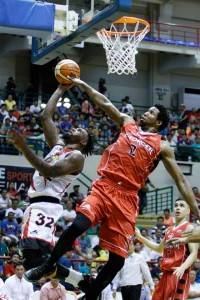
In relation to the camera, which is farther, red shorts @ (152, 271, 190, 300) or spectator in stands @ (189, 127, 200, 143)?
spectator in stands @ (189, 127, 200, 143)

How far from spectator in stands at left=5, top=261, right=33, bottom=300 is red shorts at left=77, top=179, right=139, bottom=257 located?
4979 mm

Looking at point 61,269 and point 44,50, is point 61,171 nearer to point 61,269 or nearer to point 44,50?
point 61,269

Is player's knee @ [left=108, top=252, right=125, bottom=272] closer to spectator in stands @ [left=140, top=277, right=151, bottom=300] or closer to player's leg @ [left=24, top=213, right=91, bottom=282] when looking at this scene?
player's leg @ [left=24, top=213, right=91, bottom=282]

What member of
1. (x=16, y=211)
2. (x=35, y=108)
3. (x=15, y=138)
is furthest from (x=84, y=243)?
(x=15, y=138)

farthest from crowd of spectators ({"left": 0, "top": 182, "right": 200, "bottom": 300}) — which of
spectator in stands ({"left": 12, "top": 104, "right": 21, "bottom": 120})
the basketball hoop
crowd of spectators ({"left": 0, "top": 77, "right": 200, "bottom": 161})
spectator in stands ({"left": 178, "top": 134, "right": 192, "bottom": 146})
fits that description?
spectator in stands ({"left": 178, "top": 134, "right": 192, "bottom": 146})

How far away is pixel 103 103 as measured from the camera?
761 cm

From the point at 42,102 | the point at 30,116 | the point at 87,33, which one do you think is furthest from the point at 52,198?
the point at 42,102

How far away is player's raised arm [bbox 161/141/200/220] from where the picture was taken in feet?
24.5

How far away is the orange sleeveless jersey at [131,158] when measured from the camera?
762 cm

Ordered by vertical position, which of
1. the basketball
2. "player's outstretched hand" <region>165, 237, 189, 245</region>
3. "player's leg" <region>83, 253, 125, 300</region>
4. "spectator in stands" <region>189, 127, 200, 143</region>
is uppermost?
the basketball

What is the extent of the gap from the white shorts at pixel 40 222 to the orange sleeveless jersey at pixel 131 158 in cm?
70

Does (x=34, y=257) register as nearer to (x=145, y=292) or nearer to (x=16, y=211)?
(x=145, y=292)

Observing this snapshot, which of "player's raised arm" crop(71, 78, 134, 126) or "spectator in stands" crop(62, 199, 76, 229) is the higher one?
"player's raised arm" crop(71, 78, 134, 126)

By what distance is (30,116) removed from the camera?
20.6 m
